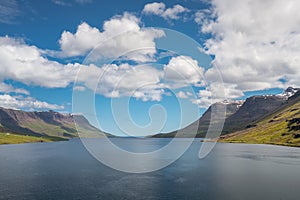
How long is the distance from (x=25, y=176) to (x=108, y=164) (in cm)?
4293

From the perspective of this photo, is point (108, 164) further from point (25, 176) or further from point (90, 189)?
point (90, 189)

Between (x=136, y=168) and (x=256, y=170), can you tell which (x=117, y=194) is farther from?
(x=256, y=170)

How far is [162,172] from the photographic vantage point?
105m

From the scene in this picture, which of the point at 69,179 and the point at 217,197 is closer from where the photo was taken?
the point at 217,197

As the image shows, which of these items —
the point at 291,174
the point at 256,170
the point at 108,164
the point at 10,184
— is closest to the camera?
the point at 10,184

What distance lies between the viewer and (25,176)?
95.2 m

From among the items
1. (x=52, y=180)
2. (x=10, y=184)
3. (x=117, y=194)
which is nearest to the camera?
(x=117, y=194)

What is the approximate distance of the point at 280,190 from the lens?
7119cm

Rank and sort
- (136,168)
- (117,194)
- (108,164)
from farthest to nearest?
(108,164) < (136,168) < (117,194)

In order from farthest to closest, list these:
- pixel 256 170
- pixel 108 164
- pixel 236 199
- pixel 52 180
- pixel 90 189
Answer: pixel 108 164
pixel 256 170
pixel 52 180
pixel 90 189
pixel 236 199

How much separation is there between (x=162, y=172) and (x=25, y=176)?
169 feet

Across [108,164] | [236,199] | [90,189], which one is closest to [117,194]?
[90,189]

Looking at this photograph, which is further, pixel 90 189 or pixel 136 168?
pixel 136 168

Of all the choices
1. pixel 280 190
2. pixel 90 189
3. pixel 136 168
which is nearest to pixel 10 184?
pixel 90 189
